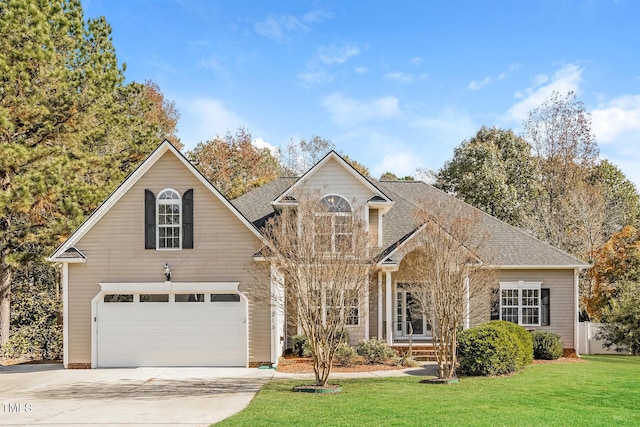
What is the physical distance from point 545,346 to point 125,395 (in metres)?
14.1

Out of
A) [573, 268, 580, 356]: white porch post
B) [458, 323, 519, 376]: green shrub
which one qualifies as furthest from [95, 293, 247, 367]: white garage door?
[573, 268, 580, 356]: white porch post

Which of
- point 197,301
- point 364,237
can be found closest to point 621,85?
point 364,237

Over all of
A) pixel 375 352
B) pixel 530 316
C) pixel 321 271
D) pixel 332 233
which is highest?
pixel 332 233

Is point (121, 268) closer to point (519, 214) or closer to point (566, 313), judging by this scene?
point (566, 313)

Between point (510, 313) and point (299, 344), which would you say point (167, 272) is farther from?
point (510, 313)

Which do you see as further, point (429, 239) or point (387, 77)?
point (387, 77)

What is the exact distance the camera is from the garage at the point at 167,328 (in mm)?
18125

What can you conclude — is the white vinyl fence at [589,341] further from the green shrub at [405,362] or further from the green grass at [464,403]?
the green shrub at [405,362]

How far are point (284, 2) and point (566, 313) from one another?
15.3 meters

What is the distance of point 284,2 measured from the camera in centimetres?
2050

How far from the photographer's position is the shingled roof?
71.1 feet

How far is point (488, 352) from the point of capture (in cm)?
1584

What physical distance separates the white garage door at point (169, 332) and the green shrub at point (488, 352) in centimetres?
664

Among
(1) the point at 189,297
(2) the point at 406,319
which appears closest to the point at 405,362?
(2) the point at 406,319
